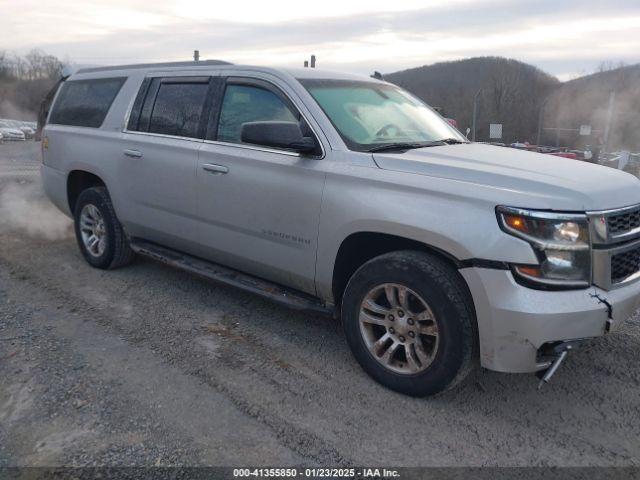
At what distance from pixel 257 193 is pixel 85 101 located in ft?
9.26

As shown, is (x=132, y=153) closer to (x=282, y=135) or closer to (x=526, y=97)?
(x=282, y=135)

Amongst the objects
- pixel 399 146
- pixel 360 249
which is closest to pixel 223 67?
pixel 399 146

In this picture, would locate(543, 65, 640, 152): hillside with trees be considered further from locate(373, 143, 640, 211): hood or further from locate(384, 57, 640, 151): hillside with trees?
locate(373, 143, 640, 211): hood

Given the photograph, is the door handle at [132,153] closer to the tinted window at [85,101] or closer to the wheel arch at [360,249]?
the tinted window at [85,101]

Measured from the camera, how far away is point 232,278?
428 centimetres

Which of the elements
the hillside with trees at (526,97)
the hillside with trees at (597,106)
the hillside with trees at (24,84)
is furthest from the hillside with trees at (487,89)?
the hillside with trees at (24,84)

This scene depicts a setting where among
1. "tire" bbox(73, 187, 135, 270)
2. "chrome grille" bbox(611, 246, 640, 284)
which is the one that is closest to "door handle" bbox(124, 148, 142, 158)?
"tire" bbox(73, 187, 135, 270)

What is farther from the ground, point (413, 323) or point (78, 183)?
point (78, 183)

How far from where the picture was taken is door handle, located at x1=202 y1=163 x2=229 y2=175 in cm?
413

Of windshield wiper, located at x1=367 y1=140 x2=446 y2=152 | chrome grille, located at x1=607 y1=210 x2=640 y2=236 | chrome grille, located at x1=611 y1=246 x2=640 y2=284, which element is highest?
windshield wiper, located at x1=367 y1=140 x2=446 y2=152

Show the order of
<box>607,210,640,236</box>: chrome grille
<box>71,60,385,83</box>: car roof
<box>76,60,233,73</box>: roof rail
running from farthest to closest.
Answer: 1. <box>76,60,233,73</box>: roof rail
2. <box>71,60,385,83</box>: car roof
3. <box>607,210,640,236</box>: chrome grille

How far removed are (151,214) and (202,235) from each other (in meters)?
0.71

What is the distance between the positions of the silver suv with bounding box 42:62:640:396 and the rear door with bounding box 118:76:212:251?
0.05 ft

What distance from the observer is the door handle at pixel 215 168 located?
4130mm
